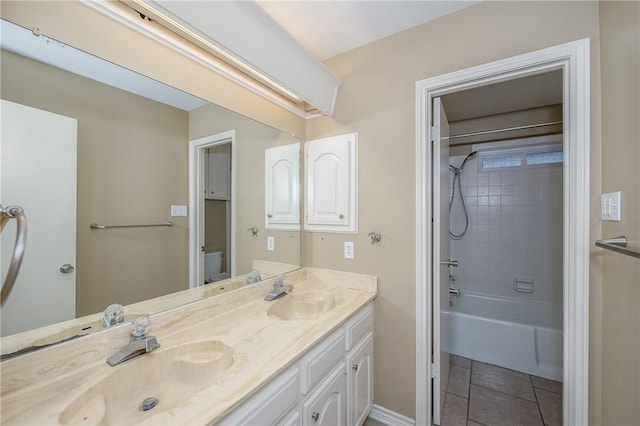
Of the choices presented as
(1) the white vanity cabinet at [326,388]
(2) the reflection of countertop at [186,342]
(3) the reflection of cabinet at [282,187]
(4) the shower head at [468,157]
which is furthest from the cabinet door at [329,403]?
(4) the shower head at [468,157]

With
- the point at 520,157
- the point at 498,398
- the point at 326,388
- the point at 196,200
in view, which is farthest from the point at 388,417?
the point at 520,157

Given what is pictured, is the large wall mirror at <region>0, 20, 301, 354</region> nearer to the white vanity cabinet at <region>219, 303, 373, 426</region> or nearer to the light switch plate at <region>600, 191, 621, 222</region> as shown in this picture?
the white vanity cabinet at <region>219, 303, 373, 426</region>

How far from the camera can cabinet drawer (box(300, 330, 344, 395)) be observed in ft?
3.41

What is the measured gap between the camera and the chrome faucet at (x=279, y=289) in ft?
5.15

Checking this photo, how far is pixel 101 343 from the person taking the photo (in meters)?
0.90

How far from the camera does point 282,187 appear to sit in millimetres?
1887

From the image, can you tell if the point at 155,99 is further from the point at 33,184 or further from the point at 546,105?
the point at 546,105

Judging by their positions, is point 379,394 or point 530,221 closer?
point 379,394

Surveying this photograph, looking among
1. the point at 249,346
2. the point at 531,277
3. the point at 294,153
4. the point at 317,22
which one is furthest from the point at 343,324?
the point at 531,277

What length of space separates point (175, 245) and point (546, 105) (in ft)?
10.6

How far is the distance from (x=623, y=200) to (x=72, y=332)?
2.04 m

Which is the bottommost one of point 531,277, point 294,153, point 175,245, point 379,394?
point 379,394

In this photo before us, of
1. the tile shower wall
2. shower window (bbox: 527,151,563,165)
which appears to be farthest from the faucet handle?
shower window (bbox: 527,151,563,165)

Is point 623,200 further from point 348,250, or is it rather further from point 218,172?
point 218,172
